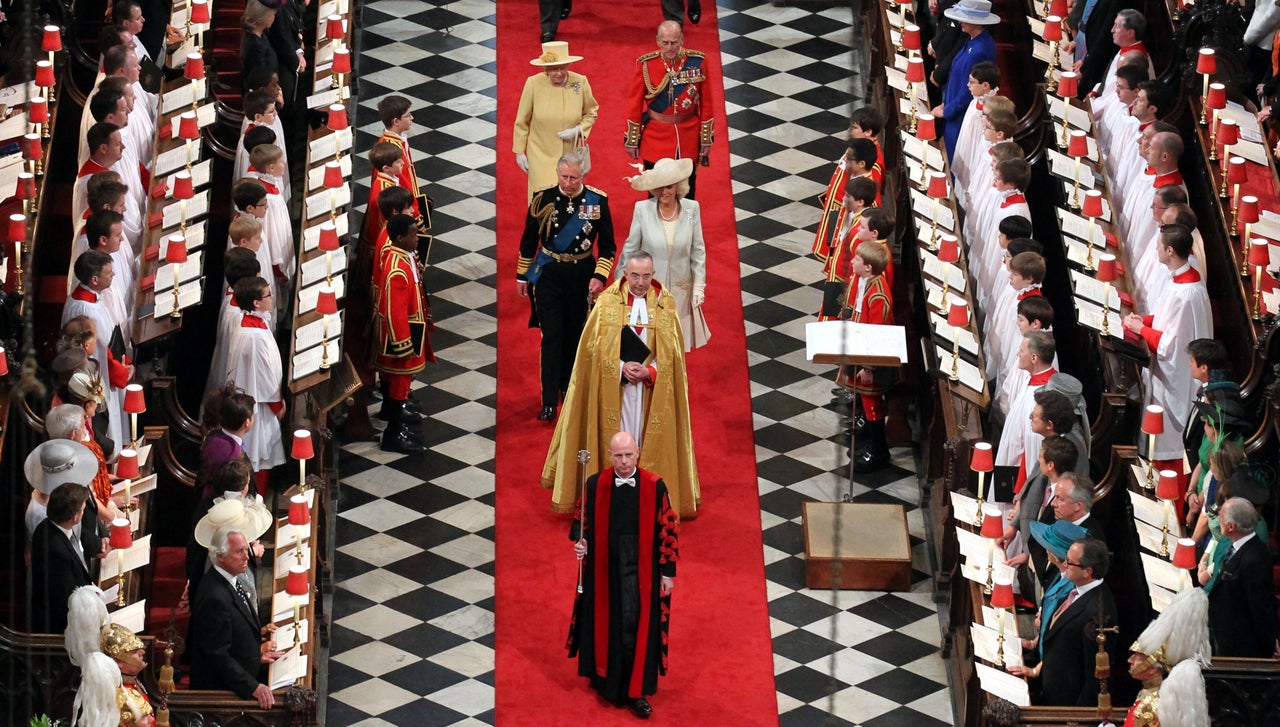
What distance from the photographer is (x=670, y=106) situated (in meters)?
15.9

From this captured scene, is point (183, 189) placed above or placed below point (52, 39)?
below

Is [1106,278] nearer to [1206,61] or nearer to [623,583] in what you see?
[1206,61]

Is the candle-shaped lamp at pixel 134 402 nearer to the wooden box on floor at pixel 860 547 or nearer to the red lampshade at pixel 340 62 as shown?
the wooden box on floor at pixel 860 547

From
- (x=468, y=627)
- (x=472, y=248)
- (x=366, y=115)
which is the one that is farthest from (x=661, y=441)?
(x=366, y=115)

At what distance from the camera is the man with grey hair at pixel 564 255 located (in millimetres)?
14109

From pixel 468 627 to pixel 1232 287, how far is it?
456 centimetres

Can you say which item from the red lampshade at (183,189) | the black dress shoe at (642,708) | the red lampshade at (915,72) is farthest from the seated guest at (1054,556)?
the red lampshade at (183,189)

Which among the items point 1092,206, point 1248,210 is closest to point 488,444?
point 1092,206

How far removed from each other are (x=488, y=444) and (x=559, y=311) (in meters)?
0.95

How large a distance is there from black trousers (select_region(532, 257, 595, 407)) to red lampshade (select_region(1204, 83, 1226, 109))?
12.4 feet

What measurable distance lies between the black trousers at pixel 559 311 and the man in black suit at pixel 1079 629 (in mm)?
4042

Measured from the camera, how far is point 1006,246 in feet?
45.3

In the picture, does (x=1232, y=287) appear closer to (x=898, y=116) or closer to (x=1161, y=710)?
(x=898, y=116)

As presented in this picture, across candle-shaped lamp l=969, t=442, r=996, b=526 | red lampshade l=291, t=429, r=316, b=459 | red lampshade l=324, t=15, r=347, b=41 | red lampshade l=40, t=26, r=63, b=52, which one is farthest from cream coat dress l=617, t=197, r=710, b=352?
red lampshade l=40, t=26, r=63, b=52
